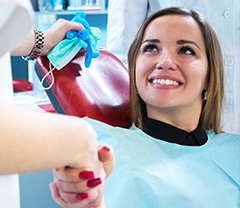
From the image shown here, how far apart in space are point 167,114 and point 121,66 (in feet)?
1.12

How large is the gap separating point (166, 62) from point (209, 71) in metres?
0.19

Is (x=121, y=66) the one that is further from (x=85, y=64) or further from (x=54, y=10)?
(x=54, y=10)

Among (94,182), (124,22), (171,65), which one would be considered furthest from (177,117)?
(94,182)

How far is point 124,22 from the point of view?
5.23ft

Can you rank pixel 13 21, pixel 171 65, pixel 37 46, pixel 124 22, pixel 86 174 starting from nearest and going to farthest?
pixel 13 21, pixel 86 174, pixel 171 65, pixel 37 46, pixel 124 22

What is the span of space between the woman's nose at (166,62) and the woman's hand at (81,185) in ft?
1.89

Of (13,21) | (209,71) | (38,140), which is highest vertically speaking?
(13,21)

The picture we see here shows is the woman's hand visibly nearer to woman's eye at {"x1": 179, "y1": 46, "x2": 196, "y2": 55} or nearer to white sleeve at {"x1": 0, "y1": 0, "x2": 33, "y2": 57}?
white sleeve at {"x1": 0, "y1": 0, "x2": 33, "y2": 57}

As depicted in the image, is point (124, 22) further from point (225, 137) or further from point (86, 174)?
point (86, 174)

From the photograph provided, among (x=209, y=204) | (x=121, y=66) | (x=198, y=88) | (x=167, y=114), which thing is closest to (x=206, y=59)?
(x=198, y=88)

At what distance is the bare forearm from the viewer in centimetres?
40

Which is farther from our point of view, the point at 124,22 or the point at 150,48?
the point at 124,22

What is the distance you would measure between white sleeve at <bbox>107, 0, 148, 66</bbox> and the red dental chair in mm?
158

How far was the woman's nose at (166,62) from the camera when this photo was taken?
1129mm
